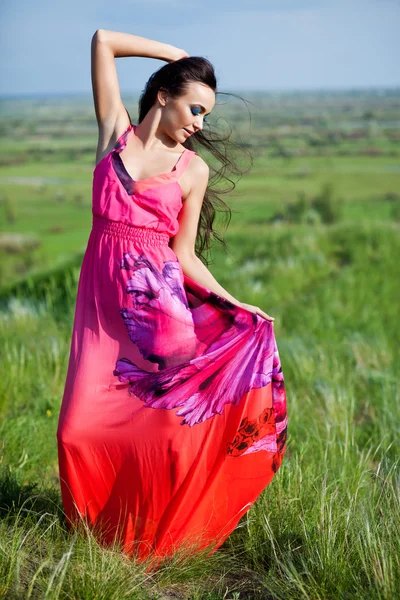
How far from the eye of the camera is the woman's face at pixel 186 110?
240 centimetres

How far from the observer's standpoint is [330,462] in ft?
10.3

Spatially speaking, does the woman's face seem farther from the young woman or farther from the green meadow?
the green meadow

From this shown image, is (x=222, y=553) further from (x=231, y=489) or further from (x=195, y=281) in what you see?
(x=195, y=281)

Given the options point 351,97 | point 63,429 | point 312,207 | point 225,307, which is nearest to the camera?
point 63,429

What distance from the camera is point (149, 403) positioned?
2.34 meters

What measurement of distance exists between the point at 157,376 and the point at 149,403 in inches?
3.3

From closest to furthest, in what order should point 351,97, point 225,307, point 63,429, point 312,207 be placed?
point 63,429, point 225,307, point 312,207, point 351,97

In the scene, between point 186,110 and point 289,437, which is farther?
point 289,437

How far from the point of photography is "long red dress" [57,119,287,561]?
2.33 meters

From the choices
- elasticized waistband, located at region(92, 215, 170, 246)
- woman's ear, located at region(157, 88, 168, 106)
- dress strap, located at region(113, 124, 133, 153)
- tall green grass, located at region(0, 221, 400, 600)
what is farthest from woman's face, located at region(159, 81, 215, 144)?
tall green grass, located at region(0, 221, 400, 600)

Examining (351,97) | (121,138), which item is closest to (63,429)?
(121,138)

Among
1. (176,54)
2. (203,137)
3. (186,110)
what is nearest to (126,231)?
(186,110)

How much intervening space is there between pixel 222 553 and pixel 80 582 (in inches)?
22.6

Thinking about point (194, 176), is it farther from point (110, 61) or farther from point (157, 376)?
point (157, 376)
